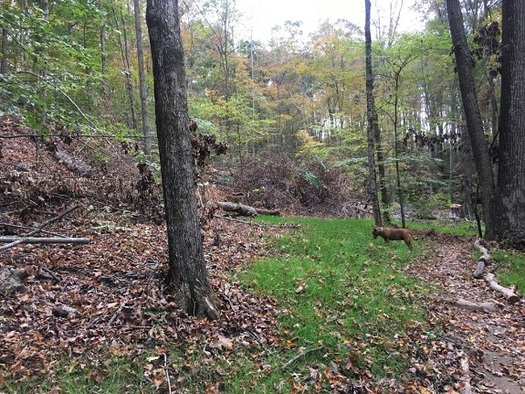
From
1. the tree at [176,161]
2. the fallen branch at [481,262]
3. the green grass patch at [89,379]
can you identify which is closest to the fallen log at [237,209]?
the fallen branch at [481,262]

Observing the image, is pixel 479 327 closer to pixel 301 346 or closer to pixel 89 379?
pixel 301 346

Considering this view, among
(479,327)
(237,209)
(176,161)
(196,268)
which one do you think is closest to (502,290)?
(479,327)

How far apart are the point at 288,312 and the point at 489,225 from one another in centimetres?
723

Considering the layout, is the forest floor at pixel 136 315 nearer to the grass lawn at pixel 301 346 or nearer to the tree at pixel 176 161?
the grass lawn at pixel 301 346

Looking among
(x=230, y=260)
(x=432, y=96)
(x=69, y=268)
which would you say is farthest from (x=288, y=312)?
(x=432, y=96)

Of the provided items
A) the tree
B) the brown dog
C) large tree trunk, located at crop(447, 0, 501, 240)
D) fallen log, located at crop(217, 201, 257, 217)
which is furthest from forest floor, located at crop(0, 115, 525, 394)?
fallen log, located at crop(217, 201, 257, 217)

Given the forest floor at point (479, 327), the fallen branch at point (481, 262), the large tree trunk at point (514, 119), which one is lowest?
the forest floor at point (479, 327)

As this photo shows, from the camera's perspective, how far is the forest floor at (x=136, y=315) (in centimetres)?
341

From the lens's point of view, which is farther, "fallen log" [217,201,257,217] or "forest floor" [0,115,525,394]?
"fallen log" [217,201,257,217]

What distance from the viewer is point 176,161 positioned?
4012mm

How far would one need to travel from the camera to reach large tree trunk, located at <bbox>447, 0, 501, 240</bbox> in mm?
9164

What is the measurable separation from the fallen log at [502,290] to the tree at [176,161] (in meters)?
4.88

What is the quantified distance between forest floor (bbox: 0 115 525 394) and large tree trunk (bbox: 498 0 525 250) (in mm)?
2946

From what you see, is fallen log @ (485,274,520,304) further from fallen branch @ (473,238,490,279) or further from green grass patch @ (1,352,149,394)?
green grass patch @ (1,352,149,394)
